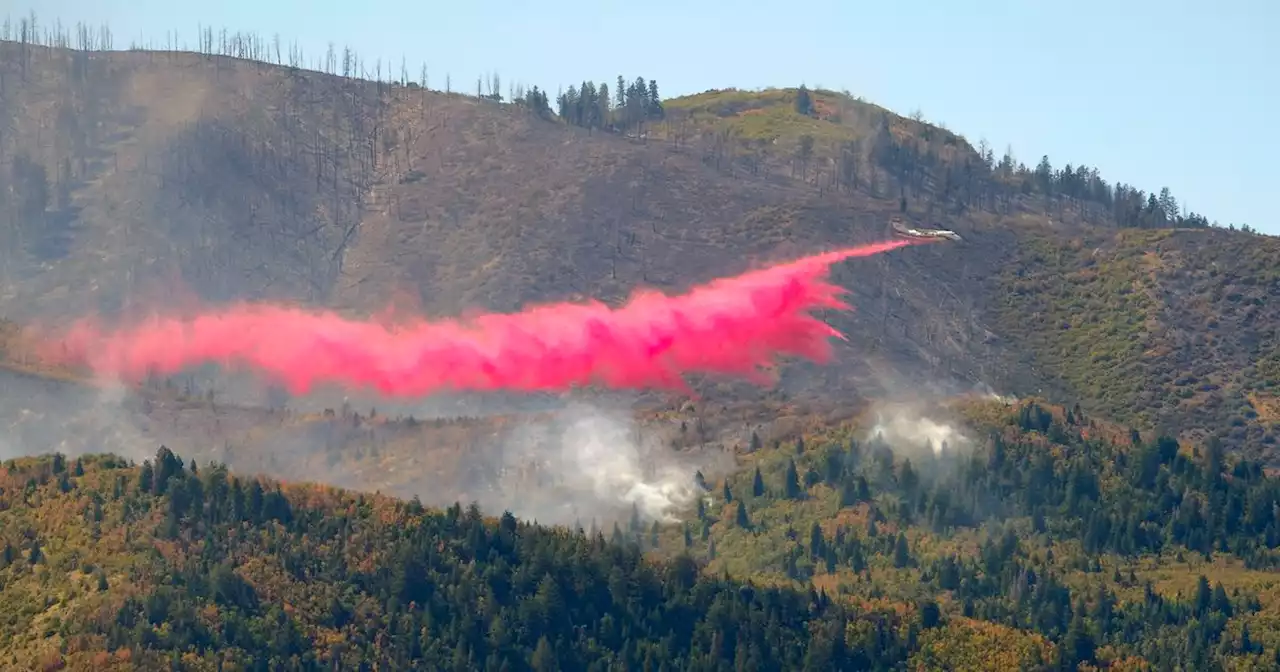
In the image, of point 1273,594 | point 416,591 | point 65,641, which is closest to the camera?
point 65,641

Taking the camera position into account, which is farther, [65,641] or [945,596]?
[945,596]

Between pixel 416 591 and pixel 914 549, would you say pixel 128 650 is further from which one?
pixel 914 549

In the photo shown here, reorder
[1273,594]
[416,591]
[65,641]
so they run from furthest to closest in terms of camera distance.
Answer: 1. [1273,594]
2. [416,591]
3. [65,641]

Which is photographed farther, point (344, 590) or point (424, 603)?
point (424, 603)

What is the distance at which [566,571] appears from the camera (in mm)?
170500

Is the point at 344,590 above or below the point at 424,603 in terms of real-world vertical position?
above

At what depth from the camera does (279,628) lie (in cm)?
15500

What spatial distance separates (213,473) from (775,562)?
162 ft

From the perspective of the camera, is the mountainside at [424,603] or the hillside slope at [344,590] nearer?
the hillside slope at [344,590]

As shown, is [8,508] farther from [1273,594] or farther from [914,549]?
[1273,594]

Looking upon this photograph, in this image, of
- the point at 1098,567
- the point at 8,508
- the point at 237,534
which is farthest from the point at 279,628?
the point at 1098,567

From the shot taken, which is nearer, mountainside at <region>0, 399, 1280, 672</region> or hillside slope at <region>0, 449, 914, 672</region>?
hillside slope at <region>0, 449, 914, 672</region>

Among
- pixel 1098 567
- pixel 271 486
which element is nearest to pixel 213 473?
pixel 271 486

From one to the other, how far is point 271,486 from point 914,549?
54.6m
